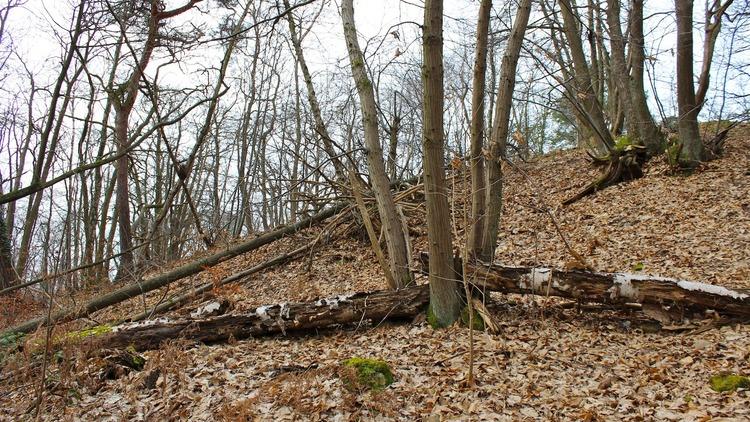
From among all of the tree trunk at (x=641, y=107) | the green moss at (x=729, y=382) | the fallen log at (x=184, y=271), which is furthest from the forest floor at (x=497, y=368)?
the tree trunk at (x=641, y=107)

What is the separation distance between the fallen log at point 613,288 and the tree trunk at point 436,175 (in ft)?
1.08

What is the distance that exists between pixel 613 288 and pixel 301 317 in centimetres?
345

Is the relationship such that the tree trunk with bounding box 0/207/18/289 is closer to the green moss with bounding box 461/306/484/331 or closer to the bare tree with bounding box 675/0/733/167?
the green moss with bounding box 461/306/484/331

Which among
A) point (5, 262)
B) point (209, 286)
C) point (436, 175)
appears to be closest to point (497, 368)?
point (436, 175)

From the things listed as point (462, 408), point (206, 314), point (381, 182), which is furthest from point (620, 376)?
point (206, 314)

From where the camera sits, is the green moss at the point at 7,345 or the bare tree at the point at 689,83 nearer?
the green moss at the point at 7,345

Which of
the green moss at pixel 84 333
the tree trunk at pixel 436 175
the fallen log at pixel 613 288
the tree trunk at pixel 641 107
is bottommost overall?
the green moss at pixel 84 333

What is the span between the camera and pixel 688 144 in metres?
9.27

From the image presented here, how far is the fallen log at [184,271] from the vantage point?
7.89 meters

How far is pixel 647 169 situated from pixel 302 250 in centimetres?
727

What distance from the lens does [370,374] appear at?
4062 mm

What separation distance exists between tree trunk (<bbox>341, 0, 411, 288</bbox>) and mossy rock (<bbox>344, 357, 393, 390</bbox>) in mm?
1843

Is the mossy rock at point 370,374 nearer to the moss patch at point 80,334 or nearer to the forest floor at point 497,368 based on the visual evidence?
the forest floor at point 497,368

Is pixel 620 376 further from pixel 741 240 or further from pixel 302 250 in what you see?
pixel 302 250
